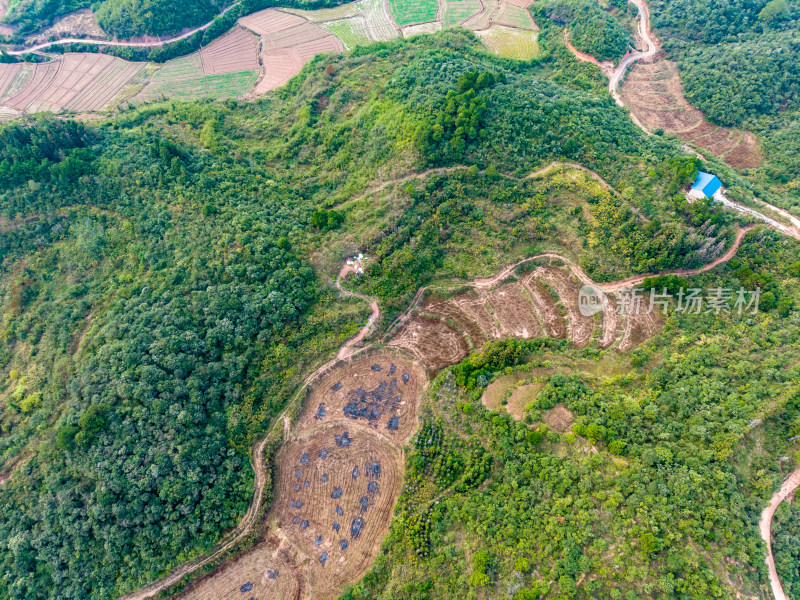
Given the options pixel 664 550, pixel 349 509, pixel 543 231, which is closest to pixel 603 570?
pixel 664 550

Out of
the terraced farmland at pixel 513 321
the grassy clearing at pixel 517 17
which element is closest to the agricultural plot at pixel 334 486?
the terraced farmland at pixel 513 321

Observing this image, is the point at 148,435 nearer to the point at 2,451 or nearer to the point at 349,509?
the point at 2,451

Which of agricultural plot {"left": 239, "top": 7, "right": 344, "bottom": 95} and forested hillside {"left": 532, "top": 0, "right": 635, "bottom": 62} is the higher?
agricultural plot {"left": 239, "top": 7, "right": 344, "bottom": 95}

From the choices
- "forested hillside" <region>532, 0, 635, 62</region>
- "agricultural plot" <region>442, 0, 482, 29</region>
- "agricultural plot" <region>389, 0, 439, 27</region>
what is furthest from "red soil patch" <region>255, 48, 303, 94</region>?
"forested hillside" <region>532, 0, 635, 62</region>

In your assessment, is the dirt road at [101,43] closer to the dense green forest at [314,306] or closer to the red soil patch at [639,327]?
the dense green forest at [314,306]

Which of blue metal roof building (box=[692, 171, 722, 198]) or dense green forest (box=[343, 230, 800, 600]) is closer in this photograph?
dense green forest (box=[343, 230, 800, 600])

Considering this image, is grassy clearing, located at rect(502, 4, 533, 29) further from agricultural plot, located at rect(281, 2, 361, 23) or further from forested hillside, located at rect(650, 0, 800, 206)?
agricultural plot, located at rect(281, 2, 361, 23)
